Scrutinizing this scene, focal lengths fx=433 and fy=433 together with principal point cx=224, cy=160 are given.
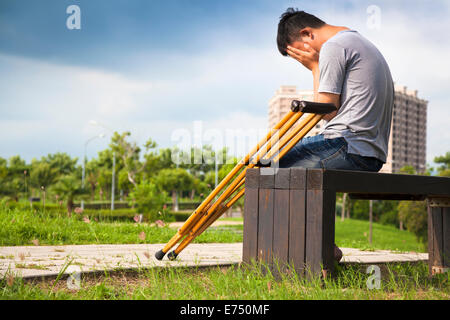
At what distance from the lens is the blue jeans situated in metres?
2.46

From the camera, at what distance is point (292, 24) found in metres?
2.68

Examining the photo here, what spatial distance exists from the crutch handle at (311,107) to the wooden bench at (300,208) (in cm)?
31

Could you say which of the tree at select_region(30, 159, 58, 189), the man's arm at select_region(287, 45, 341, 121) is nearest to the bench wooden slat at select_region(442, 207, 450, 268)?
the man's arm at select_region(287, 45, 341, 121)

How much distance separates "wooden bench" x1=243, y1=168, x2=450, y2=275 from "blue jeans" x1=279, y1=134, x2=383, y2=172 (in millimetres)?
168

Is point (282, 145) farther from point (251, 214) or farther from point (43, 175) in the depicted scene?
point (43, 175)

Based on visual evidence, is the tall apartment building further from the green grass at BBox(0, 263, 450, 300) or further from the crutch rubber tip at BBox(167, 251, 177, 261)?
the green grass at BBox(0, 263, 450, 300)

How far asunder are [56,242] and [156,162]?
38764 mm

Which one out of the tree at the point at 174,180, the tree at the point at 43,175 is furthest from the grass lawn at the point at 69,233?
the tree at the point at 43,175

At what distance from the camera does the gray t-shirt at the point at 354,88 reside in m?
2.41

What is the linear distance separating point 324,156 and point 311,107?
0.37 metres

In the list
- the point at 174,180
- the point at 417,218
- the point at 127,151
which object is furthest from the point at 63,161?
the point at 417,218
